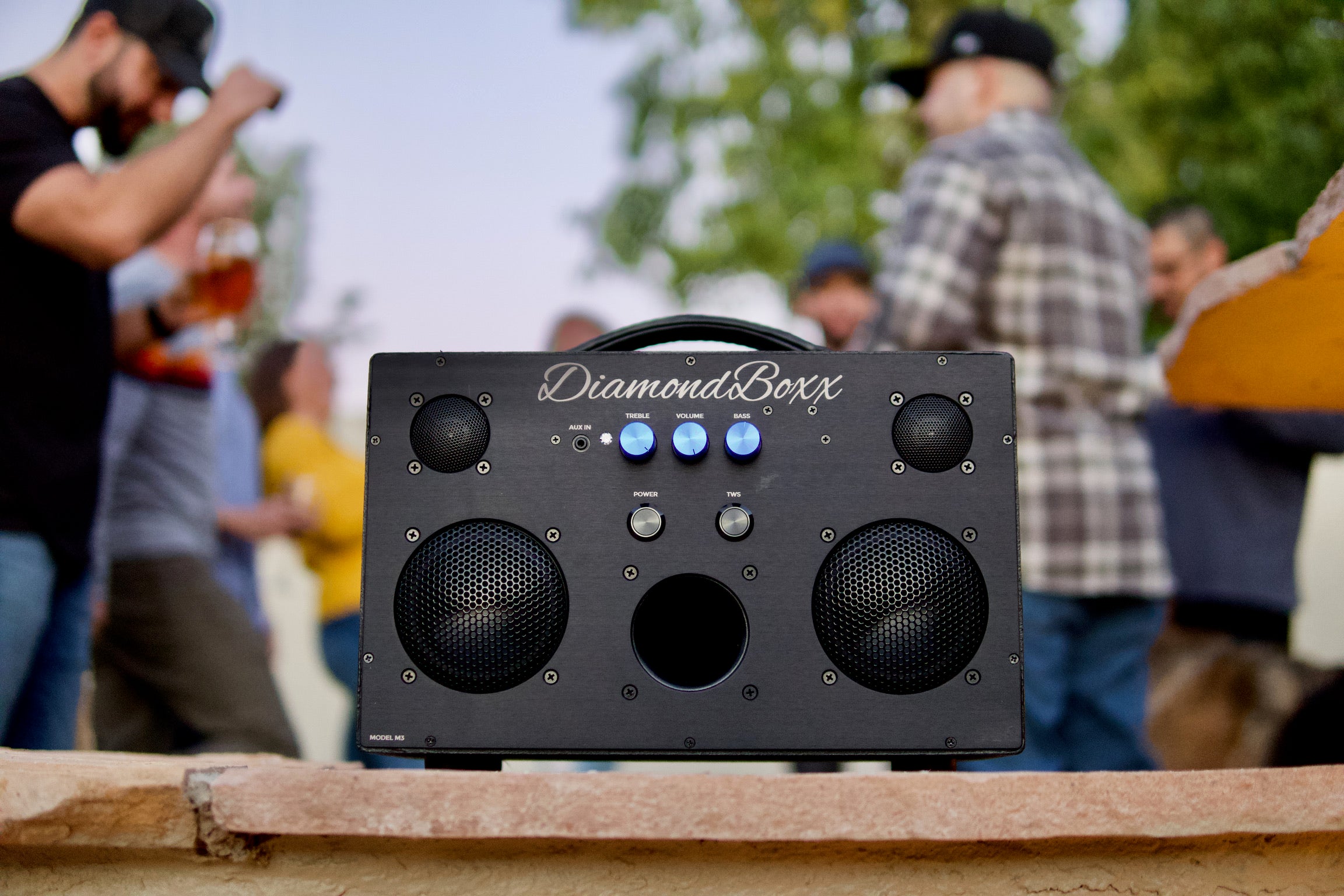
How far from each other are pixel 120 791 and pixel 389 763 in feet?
7.21

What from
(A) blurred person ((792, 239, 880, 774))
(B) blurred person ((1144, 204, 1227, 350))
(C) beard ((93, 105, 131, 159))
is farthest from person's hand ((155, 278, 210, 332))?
(B) blurred person ((1144, 204, 1227, 350))

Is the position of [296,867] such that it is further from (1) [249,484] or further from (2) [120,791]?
(1) [249,484]

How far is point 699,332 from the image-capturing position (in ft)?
3.69

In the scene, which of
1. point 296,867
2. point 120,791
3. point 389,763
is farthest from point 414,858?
point 389,763

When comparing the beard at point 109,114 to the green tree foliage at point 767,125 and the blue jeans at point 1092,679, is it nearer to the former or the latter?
the blue jeans at point 1092,679

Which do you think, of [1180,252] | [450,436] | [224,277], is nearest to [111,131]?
[224,277]

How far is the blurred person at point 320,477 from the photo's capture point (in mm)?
2914

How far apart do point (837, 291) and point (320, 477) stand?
1.69m

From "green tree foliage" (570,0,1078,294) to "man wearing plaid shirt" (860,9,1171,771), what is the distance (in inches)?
176

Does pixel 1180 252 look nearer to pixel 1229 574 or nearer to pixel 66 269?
pixel 1229 574

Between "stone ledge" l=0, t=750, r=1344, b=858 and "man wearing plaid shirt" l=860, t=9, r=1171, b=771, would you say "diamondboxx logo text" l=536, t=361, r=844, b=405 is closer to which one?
"stone ledge" l=0, t=750, r=1344, b=858

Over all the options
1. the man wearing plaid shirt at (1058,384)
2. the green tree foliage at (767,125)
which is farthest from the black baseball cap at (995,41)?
the green tree foliage at (767,125)

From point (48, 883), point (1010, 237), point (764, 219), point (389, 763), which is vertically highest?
point (764, 219)

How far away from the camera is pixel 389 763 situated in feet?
9.51
